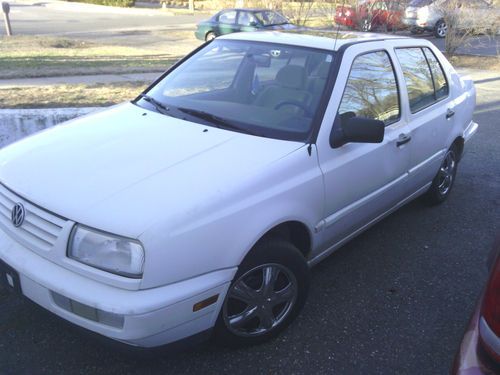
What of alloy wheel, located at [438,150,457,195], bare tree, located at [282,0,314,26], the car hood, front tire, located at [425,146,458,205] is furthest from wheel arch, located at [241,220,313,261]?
bare tree, located at [282,0,314,26]

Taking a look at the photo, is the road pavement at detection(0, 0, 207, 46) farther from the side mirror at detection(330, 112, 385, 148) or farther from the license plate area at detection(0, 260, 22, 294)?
the license plate area at detection(0, 260, 22, 294)

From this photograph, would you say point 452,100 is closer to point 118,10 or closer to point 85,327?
point 85,327

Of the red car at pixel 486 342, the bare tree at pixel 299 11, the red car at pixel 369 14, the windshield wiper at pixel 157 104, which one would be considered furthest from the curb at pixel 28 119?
the bare tree at pixel 299 11

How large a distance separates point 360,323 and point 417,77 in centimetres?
215

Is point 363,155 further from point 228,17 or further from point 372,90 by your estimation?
point 228,17

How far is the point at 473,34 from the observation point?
47.1ft

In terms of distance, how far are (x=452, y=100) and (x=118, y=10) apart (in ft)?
106

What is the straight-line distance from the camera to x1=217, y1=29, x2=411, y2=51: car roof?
348 cm

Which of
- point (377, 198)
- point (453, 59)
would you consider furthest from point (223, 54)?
point (453, 59)

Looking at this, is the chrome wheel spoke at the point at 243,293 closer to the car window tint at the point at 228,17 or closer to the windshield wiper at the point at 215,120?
the windshield wiper at the point at 215,120

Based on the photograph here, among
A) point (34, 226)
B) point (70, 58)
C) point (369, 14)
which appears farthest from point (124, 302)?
point (369, 14)

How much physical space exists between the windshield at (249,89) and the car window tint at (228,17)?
13.3 meters

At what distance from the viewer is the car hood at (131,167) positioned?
232 cm

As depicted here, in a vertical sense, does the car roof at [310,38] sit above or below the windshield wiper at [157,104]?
above
